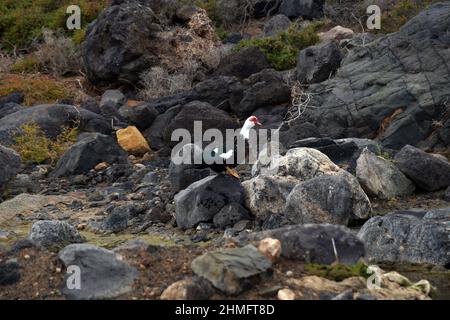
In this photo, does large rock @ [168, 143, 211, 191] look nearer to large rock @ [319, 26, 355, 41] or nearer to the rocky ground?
the rocky ground

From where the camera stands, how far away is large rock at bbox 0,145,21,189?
11.6m

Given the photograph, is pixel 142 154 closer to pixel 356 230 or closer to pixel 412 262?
pixel 356 230

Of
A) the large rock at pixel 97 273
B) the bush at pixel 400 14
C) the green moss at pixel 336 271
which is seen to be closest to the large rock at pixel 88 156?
the large rock at pixel 97 273

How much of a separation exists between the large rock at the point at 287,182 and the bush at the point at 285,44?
327 inches

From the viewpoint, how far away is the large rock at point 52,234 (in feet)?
26.7

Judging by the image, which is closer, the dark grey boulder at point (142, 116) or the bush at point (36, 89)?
the dark grey boulder at point (142, 116)

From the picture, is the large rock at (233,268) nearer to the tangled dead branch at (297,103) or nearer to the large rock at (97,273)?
the large rock at (97,273)

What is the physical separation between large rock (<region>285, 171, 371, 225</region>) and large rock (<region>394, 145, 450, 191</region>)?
1938 mm

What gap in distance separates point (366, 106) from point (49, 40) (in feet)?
36.9

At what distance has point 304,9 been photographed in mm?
23594

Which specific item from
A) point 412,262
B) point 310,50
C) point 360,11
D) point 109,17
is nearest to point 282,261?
point 412,262

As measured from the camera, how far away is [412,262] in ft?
25.9

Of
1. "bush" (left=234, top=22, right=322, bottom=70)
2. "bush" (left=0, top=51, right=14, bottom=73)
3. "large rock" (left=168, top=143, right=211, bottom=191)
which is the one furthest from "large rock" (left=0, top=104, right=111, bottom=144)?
"bush" (left=0, top=51, right=14, bottom=73)

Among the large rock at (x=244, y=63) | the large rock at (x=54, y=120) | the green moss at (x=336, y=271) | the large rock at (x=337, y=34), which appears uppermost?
the large rock at (x=337, y=34)
